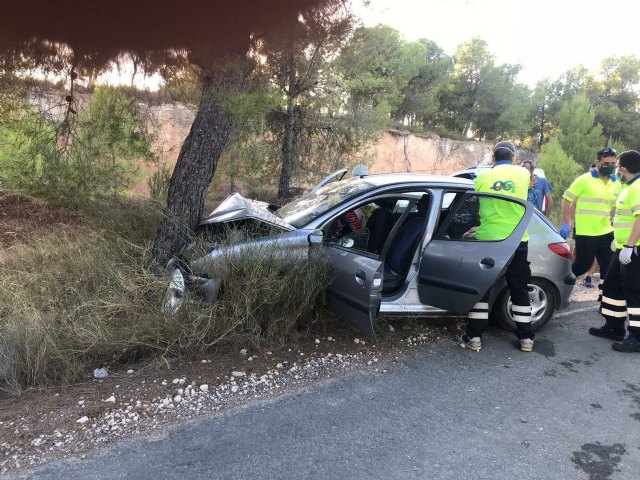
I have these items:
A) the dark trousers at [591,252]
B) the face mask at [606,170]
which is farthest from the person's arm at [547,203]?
the face mask at [606,170]

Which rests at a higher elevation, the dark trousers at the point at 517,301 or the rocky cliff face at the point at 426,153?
the rocky cliff face at the point at 426,153

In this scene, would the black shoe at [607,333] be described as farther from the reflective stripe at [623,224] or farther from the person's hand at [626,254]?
the reflective stripe at [623,224]

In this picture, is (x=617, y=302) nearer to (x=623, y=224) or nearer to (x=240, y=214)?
(x=623, y=224)

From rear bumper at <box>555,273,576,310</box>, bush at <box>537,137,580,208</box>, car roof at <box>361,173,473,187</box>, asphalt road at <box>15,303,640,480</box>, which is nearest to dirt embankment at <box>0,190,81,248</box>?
car roof at <box>361,173,473,187</box>

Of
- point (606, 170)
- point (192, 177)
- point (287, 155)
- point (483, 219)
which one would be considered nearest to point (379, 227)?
point (483, 219)

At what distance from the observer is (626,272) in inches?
166

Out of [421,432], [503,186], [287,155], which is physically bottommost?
[421,432]

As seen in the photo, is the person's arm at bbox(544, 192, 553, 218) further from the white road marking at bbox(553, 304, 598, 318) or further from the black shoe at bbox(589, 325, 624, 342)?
the black shoe at bbox(589, 325, 624, 342)

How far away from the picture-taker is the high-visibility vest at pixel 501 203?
400 cm

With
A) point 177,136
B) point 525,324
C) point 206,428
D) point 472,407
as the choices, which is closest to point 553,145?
point 177,136

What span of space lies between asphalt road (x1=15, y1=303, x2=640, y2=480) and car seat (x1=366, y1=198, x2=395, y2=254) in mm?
1291

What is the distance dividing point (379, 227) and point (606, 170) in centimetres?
312

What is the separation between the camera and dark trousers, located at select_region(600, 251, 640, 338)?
415cm

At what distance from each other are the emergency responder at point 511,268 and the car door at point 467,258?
21mm
